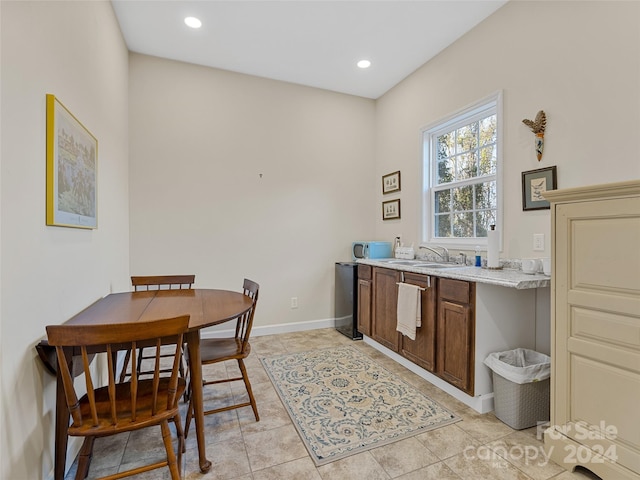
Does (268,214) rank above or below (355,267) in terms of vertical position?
above

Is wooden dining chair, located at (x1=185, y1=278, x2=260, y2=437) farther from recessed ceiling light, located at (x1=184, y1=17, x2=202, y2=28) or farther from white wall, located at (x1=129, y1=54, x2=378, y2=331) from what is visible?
recessed ceiling light, located at (x1=184, y1=17, x2=202, y2=28)

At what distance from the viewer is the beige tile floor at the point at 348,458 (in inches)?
62.7

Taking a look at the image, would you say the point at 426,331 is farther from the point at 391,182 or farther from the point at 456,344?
the point at 391,182

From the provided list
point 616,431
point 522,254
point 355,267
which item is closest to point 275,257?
point 355,267

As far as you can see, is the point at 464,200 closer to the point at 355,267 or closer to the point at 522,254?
the point at 522,254

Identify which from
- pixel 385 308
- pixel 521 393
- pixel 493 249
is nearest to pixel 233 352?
pixel 385 308

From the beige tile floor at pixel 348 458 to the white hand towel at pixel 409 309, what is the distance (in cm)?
66

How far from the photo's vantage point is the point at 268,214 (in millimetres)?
3838

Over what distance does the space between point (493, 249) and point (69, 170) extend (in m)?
2.92

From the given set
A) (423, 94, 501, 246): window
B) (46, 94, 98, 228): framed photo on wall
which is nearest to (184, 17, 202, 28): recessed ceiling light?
(46, 94, 98, 228): framed photo on wall

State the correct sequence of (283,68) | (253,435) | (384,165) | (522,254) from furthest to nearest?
1. (384,165)
2. (283,68)
3. (522,254)
4. (253,435)

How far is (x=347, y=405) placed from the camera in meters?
2.23

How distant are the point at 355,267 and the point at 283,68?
242cm

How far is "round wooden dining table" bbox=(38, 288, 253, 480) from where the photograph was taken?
1.41m
